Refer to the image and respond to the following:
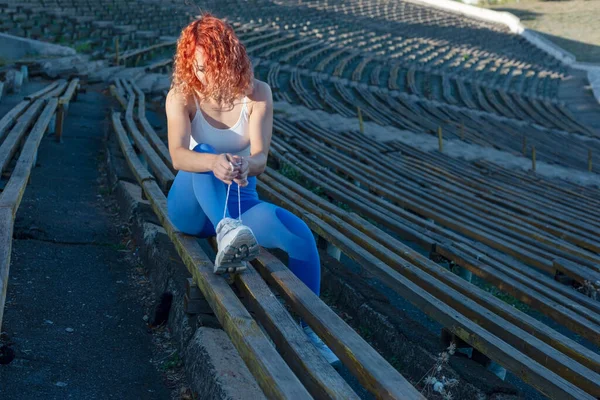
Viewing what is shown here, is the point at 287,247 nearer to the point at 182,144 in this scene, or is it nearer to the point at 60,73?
the point at 182,144

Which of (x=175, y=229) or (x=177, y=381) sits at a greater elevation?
(x=175, y=229)

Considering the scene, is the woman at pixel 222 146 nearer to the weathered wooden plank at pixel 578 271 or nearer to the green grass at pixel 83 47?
the weathered wooden plank at pixel 578 271

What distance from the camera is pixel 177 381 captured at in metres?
3.29

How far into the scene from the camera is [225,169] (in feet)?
11.2

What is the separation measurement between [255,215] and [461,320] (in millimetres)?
1053

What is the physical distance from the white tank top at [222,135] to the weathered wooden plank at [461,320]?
1.03 m

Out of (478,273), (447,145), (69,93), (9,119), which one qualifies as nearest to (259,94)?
(478,273)

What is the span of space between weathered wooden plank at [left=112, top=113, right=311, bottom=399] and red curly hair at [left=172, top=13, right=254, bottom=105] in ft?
2.51

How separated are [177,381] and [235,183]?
976 mm

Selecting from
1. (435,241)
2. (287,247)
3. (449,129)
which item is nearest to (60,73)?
(449,129)

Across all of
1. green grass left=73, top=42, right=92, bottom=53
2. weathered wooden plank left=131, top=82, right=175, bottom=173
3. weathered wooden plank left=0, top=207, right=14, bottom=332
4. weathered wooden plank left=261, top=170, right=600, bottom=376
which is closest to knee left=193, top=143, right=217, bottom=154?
weathered wooden plank left=0, top=207, right=14, bottom=332

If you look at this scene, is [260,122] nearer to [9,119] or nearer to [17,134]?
[17,134]

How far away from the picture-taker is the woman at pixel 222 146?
351 centimetres

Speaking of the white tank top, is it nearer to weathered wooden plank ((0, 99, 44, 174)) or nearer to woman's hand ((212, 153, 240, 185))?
woman's hand ((212, 153, 240, 185))
